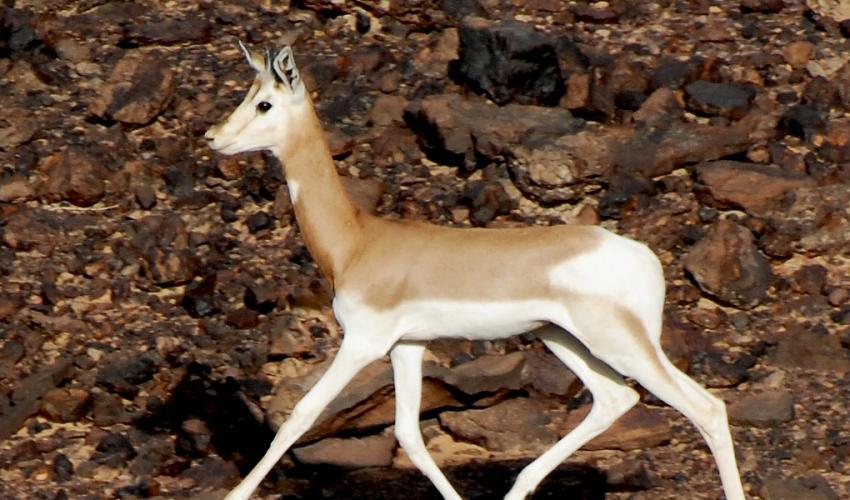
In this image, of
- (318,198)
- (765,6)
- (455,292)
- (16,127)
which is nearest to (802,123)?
(765,6)

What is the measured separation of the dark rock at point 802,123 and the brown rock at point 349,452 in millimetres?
4544

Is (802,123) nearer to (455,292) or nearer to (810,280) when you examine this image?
(810,280)

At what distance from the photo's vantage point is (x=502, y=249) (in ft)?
31.2

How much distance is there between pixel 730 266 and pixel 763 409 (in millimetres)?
1534

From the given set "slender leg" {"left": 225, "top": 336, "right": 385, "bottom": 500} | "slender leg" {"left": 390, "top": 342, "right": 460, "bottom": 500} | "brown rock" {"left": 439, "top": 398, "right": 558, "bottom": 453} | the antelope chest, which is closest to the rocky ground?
"brown rock" {"left": 439, "top": 398, "right": 558, "bottom": 453}

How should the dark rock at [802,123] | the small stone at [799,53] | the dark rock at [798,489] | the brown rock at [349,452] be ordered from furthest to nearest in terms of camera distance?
1. the small stone at [799,53]
2. the dark rock at [802,123]
3. the brown rock at [349,452]
4. the dark rock at [798,489]

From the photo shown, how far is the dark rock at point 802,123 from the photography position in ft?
47.9

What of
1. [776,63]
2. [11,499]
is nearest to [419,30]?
[776,63]

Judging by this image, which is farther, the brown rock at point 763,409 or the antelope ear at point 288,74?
the brown rock at point 763,409

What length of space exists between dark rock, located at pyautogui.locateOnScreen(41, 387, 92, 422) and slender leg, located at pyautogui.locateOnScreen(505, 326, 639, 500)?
10.6 ft

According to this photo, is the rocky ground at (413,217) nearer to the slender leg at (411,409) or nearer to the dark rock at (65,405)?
the dark rock at (65,405)

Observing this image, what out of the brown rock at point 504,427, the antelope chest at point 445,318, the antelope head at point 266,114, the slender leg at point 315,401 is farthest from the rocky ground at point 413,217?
the antelope head at point 266,114

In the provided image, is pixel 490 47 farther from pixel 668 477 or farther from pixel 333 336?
pixel 668 477

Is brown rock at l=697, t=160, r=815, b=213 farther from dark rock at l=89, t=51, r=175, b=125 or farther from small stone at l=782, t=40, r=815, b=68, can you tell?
dark rock at l=89, t=51, r=175, b=125
